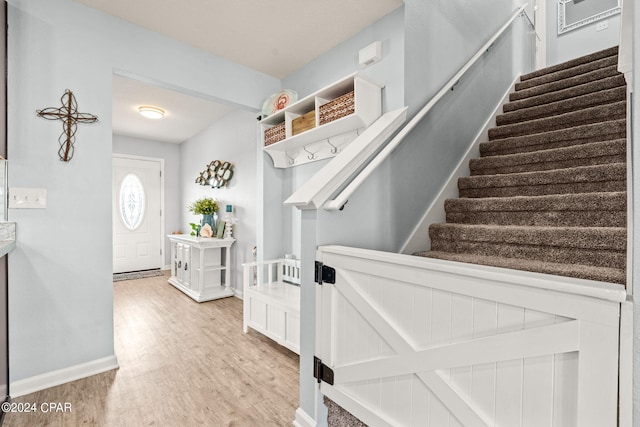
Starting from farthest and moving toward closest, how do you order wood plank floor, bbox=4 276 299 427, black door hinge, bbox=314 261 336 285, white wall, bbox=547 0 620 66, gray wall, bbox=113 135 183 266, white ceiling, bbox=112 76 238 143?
gray wall, bbox=113 135 183 266 → white wall, bbox=547 0 620 66 → white ceiling, bbox=112 76 238 143 → wood plank floor, bbox=4 276 299 427 → black door hinge, bbox=314 261 336 285

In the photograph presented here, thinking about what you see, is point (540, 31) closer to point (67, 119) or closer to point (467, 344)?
point (467, 344)

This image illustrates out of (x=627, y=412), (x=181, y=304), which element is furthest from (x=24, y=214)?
(x=627, y=412)

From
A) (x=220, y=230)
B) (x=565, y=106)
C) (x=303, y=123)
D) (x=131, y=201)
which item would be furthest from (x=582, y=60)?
(x=131, y=201)

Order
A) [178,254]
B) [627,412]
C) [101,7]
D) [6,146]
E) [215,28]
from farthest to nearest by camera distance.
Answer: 1. [178,254]
2. [215,28]
3. [101,7]
4. [6,146]
5. [627,412]

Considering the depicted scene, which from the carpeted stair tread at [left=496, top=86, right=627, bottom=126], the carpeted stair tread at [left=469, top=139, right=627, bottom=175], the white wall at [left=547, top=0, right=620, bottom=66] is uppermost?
the white wall at [left=547, top=0, right=620, bottom=66]

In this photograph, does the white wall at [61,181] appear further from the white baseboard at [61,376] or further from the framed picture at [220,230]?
the framed picture at [220,230]

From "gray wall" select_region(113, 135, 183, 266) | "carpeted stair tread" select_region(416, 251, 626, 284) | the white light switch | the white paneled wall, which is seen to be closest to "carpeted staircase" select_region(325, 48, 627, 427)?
"carpeted stair tread" select_region(416, 251, 626, 284)

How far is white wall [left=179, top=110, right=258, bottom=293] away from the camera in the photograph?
402 cm

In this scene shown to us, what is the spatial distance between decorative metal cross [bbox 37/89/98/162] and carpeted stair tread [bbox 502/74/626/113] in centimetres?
363

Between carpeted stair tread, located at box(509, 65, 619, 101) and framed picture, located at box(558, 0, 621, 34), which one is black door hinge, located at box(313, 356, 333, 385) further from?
framed picture, located at box(558, 0, 621, 34)

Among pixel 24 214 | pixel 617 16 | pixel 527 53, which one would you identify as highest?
pixel 617 16

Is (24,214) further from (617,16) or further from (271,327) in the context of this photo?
(617,16)

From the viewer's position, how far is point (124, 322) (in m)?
3.12

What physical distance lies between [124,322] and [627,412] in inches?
146
